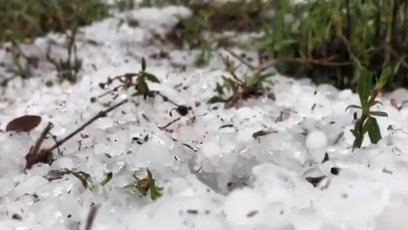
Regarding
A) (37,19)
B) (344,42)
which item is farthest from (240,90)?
(37,19)

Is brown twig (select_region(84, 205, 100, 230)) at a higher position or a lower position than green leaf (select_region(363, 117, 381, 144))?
lower

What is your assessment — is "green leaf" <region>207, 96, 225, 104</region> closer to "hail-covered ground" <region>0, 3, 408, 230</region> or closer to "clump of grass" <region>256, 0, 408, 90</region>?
"hail-covered ground" <region>0, 3, 408, 230</region>

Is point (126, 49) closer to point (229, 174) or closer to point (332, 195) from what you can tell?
point (229, 174)

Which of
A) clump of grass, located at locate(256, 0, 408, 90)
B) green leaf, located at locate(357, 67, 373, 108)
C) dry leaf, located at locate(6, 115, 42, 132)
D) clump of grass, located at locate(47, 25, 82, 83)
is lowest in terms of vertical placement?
clump of grass, located at locate(47, 25, 82, 83)

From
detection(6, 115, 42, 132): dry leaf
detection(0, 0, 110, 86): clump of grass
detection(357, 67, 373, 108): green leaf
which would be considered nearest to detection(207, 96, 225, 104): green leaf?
detection(6, 115, 42, 132): dry leaf

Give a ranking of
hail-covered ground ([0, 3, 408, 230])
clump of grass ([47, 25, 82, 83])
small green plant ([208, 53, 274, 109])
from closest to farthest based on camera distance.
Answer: hail-covered ground ([0, 3, 408, 230]) → small green plant ([208, 53, 274, 109]) → clump of grass ([47, 25, 82, 83])

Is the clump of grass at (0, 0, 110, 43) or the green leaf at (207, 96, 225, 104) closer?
the green leaf at (207, 96, 225, 104)

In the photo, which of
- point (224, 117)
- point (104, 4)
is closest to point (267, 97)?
point (224, 117)
